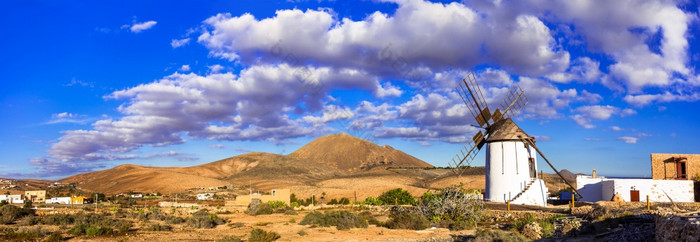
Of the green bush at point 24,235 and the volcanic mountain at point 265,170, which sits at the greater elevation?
the volcanic mountain at point 265,170

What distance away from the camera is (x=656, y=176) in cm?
3089

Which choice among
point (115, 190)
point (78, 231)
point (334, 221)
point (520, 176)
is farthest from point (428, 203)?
point (115, 190)

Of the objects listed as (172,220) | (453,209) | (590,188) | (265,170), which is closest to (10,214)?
(172,220)

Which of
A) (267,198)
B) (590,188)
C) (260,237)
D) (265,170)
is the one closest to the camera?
(260,237)

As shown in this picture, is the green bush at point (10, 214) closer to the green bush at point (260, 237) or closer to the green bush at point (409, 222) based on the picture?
the green bush at point (260, 237)

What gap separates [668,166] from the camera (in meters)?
30.6

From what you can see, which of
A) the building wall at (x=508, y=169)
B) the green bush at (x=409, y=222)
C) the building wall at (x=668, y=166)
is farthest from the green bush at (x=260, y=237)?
the building wall at (x=668, y=166)

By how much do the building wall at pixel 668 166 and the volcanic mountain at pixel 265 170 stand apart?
5069 cm

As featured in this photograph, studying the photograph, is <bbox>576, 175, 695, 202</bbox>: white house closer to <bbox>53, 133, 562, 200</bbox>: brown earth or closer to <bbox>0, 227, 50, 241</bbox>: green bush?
<bbox>53, 133, 562, 200</bbox>: brown earth

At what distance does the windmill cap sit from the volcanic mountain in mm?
44044

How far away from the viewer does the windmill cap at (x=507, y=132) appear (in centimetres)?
3177

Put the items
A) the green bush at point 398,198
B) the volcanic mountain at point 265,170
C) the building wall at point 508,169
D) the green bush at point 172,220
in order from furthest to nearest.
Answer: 1. the volcanic mountain at point 265,170
2. the green bush at point 398,198
3. the building wall at point 508,169
4. the green bush at point 172,220

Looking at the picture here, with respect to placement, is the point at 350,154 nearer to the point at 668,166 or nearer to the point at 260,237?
the point at 668,166

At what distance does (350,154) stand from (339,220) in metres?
99.9
